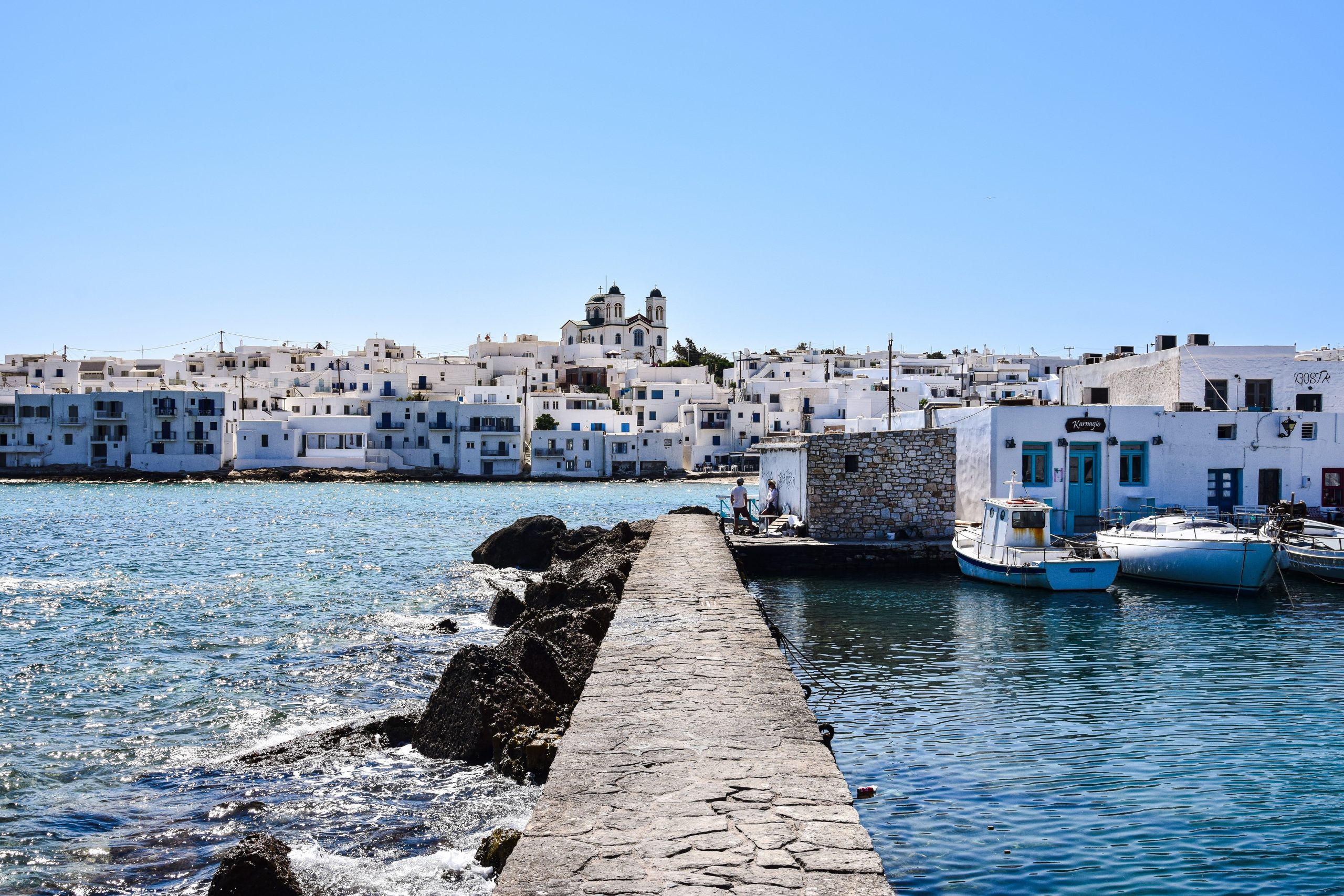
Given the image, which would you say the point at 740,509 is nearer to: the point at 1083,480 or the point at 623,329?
the point at 1083,480

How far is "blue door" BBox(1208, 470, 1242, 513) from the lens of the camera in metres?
31.3

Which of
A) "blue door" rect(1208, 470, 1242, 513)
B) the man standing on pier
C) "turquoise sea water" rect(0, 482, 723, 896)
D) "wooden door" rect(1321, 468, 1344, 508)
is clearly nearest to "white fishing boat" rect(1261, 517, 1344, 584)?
"blue door" rect(1208, 470, 1242, 513)

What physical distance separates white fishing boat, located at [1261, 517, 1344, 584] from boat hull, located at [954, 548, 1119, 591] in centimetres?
436

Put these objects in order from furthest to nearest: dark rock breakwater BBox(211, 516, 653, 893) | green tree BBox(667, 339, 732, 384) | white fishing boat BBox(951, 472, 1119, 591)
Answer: green tree BBox(667, 339, 732, 384) < white fishing boat BBox(951, 472, 1119, 591) < dark rock breakwater BBox(211, 516, 653, 893)

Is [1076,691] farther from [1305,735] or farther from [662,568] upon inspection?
[662,568]

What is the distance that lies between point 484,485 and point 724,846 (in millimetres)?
82095

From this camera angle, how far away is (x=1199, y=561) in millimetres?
24531

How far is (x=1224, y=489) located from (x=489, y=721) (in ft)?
88.5

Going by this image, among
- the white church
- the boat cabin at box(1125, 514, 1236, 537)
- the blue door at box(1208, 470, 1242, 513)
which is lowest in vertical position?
the boat cabin at box(1125, 514, 1236, 537)

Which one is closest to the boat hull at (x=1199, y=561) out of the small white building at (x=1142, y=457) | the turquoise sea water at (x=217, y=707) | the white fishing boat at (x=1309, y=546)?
the white fishing boat at (x=1309, y=546)

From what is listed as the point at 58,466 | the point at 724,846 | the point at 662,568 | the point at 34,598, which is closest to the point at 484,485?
the point at 58,466

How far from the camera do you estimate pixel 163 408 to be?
3403 inches

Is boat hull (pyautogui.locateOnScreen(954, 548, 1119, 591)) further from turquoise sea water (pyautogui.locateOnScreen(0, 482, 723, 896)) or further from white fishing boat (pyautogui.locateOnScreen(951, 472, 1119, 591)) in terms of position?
turquoise sea water (pyautogui.locateOnScreen(0, 482, 723, 896))

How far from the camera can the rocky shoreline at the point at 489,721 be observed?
27.3 feet
